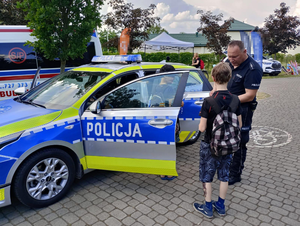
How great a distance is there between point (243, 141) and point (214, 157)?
938 mm

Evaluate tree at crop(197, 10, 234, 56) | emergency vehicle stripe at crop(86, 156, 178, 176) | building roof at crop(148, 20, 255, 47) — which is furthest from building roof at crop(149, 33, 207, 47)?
emergency vehicle stripe at crop(86, 156, 178, 176)

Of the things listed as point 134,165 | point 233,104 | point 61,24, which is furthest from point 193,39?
point 233,104

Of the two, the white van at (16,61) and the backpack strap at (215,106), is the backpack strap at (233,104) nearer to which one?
the backpack strap at (215,106)

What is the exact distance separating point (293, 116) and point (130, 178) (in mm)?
6131

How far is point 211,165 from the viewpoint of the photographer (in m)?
2.79

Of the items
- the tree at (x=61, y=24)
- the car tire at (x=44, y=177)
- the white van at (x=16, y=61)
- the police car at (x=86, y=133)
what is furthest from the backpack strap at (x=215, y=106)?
the white van at (x=16, y=61)

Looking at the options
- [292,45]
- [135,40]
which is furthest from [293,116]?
[292,45]

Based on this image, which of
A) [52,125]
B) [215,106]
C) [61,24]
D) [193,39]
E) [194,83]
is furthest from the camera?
[193,39]

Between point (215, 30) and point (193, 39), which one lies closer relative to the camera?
point (215, 30)

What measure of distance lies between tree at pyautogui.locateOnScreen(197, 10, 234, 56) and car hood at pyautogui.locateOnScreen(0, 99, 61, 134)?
18869mm

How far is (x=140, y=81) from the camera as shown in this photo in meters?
3.43

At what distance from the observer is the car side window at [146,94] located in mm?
3328

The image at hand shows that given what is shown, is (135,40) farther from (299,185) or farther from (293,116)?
(299,185)

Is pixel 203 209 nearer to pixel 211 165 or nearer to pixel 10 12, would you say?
pixel 211 165
